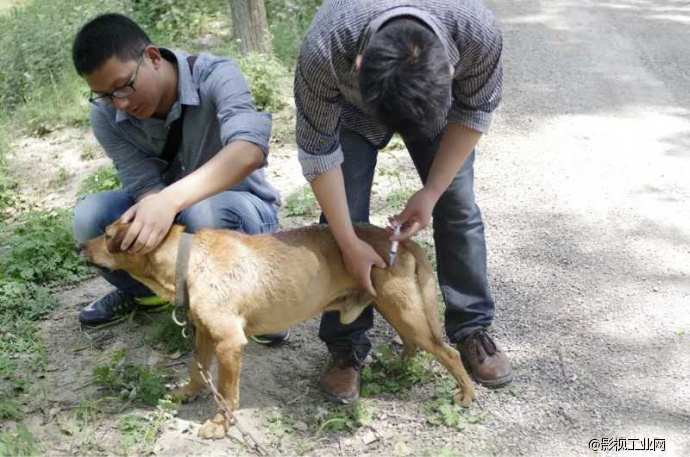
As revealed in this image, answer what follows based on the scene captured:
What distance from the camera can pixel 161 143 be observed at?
4.14 m

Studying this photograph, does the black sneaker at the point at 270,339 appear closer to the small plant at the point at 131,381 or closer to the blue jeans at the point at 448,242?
the blue jeans at the point at 448,242

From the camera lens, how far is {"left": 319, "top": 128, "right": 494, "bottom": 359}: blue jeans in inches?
139

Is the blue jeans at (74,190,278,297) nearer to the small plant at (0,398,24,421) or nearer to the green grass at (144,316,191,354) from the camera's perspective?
the green grass at (144,316,191,354)

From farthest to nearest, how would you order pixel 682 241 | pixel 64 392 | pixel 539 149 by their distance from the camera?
1. pixel 539 149
2. pixel 682 241
3. pixel 64 392

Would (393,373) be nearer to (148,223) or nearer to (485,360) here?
(485,360)

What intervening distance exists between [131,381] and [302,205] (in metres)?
2.29

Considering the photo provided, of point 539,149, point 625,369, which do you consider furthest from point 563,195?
point 625,369

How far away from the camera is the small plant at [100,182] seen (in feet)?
20.2

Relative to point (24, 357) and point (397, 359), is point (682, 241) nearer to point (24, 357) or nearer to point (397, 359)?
point (397, 359)

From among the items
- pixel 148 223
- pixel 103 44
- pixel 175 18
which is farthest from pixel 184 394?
pixel 175 18

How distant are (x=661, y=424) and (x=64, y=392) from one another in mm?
3010

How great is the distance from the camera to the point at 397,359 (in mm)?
3986

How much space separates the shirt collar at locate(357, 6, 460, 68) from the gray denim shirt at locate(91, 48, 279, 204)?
1.14 metres

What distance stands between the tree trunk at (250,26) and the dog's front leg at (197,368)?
17.5 ft
